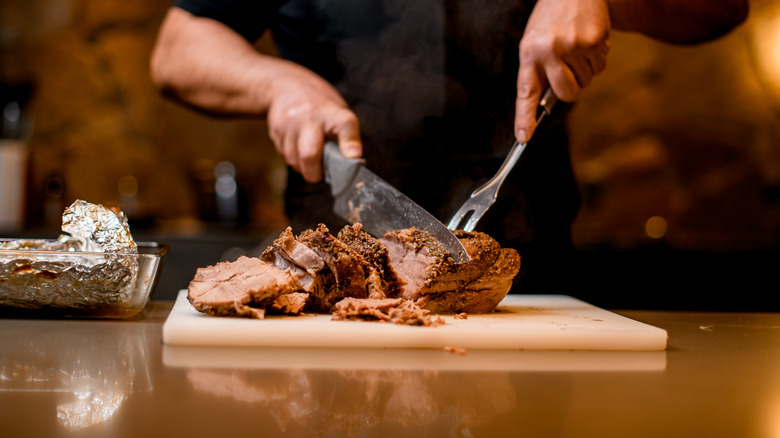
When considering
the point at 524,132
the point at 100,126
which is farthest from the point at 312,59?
the point at 100,126

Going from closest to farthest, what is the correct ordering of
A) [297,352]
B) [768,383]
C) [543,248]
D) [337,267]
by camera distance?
[768,383] → [297,352] → [337,267] → [543,248]

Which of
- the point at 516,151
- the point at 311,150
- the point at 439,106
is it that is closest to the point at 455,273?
the point at 516,151

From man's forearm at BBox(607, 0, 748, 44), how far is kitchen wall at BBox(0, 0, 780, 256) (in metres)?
2.25

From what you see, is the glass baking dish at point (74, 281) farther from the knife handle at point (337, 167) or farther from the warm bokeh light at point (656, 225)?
the warm bokeh light at point (656, 225)

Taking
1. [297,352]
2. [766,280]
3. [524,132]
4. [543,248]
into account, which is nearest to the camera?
[297,352]

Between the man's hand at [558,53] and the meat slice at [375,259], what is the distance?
524 millimetres

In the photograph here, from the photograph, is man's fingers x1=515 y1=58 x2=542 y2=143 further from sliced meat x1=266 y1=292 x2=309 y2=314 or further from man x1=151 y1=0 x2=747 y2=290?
sliced meat x1=266 y1=292 x2=309 y2=314

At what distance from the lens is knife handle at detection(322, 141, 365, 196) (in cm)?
180

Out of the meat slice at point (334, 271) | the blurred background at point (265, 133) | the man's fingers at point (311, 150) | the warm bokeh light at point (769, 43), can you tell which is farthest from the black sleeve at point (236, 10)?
the warm bokeh light at point (769, 43)

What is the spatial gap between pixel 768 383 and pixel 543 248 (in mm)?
1297

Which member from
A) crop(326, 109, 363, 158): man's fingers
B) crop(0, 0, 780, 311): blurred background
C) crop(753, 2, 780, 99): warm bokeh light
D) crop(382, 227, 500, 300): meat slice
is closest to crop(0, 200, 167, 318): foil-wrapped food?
crop(382, 227, 500, 300): meat slice

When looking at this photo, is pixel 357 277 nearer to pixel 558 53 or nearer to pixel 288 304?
pixel 288 304

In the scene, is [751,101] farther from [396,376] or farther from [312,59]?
[396,376]

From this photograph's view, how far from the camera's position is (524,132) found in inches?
68.5
